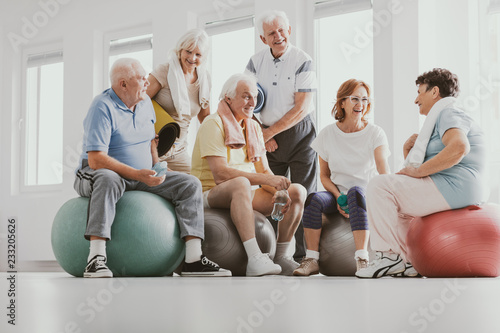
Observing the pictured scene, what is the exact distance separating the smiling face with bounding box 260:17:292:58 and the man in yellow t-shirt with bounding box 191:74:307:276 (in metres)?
0.52

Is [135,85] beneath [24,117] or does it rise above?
beneath

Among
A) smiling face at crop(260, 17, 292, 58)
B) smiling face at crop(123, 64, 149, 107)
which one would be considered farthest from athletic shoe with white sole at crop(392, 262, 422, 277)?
smiling face at crop(260, 17, 292, 58)

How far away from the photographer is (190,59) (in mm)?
3824

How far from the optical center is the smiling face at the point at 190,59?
382 cm

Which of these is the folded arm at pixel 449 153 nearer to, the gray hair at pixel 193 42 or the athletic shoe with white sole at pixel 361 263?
the athletic shoe with white sole at pixel 361 263

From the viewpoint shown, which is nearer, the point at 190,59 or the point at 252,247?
the point at 252,247

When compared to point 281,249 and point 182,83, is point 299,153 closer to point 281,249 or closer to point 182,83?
point 281,249

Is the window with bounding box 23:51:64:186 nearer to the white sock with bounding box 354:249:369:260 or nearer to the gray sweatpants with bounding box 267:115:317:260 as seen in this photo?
the gray sweatpants with bounding box 267:115:317:260

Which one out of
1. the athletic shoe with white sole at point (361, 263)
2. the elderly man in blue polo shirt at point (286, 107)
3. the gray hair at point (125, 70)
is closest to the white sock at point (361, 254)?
the athletic shoe with white sole at point (361, 263)

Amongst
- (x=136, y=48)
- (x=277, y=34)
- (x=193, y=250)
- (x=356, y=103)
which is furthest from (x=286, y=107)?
(x=136, y=48)

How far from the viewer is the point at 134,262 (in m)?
3.16

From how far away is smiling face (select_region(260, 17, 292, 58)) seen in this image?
4.04 m

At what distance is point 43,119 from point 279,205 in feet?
17.9

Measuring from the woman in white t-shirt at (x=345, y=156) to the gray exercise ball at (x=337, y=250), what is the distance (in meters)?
0.04
